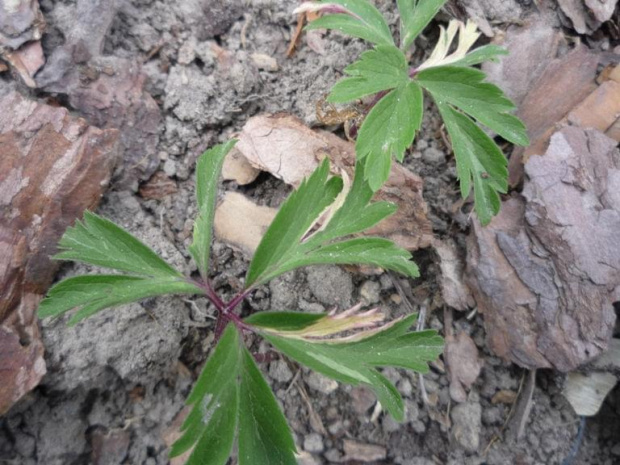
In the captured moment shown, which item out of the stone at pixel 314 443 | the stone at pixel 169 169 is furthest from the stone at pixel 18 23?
the stone at pixel 314 443

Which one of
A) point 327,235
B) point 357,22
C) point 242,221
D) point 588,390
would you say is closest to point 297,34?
point 357,22

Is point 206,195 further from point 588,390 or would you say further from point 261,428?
point 588,390

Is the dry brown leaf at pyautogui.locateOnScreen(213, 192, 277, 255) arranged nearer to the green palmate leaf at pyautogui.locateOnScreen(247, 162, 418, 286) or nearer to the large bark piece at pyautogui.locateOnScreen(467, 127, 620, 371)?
the green palmate leaf at pyautogui.locateOnScreen(247, 162, 418, 286)

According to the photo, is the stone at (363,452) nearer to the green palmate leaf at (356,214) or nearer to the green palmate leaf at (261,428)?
the green palmate leaf at (261,428)

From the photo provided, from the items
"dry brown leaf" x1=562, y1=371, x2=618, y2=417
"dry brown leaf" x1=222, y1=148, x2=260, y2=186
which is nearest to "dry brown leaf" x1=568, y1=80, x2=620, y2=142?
"dry brown leaf" x1=562, y1=371, x2=618, y2=417

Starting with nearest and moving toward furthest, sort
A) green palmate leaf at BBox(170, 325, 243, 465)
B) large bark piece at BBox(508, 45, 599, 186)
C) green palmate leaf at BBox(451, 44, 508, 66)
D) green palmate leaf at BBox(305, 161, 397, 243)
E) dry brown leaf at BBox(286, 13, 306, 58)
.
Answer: green palmate leaf at BBox(170, 325, 243, 465), green palmate leaf at BBox(305, 161, 397, 243), green palmate leaf at BBox(451, 44, 508, 66), large bark piece at BBox(508, 45, 599, 186), dry brown leaf at BBox(286, 13, 306, 58)

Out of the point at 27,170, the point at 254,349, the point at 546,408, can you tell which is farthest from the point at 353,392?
the point at 27,170
